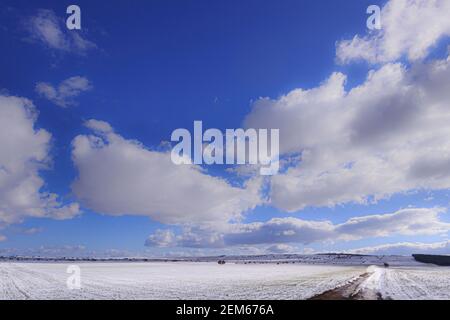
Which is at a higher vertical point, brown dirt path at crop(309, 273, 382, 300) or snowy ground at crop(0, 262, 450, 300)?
brown dirt path at crop(309, 273, 382, 300)

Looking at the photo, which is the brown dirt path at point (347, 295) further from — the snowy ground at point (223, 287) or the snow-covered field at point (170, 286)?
the snow-covered field at point (170, 286)

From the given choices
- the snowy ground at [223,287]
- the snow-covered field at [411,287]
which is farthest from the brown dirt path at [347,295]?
the snow-covered field at [411,287]

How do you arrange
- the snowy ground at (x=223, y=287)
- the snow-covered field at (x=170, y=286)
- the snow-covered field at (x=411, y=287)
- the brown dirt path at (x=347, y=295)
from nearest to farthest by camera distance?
the brown dirt path at (x=347, y=295), the snow-covered field at (x=411, y=287), the snowy ground at (x=223, y=287), the snow-covered field at (x=170, y=286)

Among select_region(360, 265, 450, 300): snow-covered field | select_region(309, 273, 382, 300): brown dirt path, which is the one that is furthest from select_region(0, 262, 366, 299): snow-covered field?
select_region(360, 265, 450, 300): snow-covered field

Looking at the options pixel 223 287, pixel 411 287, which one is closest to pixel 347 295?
pixel 411 287

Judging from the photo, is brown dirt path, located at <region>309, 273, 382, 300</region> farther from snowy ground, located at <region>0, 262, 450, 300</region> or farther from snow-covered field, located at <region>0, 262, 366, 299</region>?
snow-covered field, located at <region>0, 262, 366, 299</region>

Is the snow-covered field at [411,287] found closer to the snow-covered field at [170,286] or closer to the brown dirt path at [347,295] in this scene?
the brown dirt path at [347,295]

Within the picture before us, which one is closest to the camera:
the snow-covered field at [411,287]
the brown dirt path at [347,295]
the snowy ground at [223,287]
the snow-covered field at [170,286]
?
the brown dirt path at [347,295]

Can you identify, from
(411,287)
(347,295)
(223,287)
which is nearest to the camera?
(347,295)

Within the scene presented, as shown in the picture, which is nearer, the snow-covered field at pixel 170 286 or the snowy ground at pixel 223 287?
the snowy ground at pixel 223 287

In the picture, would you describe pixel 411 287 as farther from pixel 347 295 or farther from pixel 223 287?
pixel 223 287

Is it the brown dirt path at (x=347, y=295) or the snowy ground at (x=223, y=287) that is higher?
the brown dirt path at (x=347, y=295)
